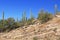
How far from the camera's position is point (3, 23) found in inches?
995

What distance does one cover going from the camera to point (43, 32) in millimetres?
18094

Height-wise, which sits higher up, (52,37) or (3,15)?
(3,15)

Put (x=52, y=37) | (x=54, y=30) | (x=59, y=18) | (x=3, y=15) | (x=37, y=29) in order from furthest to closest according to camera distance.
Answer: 1. (x=3, y=15)
2. (x=59, y=18)
3. (x=37, y=29)
4. (x=54, y=30)
5. (x=52, y=37)

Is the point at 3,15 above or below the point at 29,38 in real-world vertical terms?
above

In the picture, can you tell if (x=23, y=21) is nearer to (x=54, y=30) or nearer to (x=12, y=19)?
(x=12, y=19)

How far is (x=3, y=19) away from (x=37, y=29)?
715 centimetres

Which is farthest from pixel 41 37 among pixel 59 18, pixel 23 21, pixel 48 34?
pixel 23 21

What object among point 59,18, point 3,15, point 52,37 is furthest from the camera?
point 3,15

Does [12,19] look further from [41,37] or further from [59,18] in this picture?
[41,37]

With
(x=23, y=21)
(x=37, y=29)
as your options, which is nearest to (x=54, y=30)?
(x=37, y=29)

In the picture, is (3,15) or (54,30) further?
(3,15)

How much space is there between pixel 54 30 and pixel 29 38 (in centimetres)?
272

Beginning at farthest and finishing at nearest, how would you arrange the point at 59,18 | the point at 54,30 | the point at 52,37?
the point at 59,18 → the point at 54,30 → the point at 52,37

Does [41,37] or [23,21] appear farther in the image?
[23,21]
